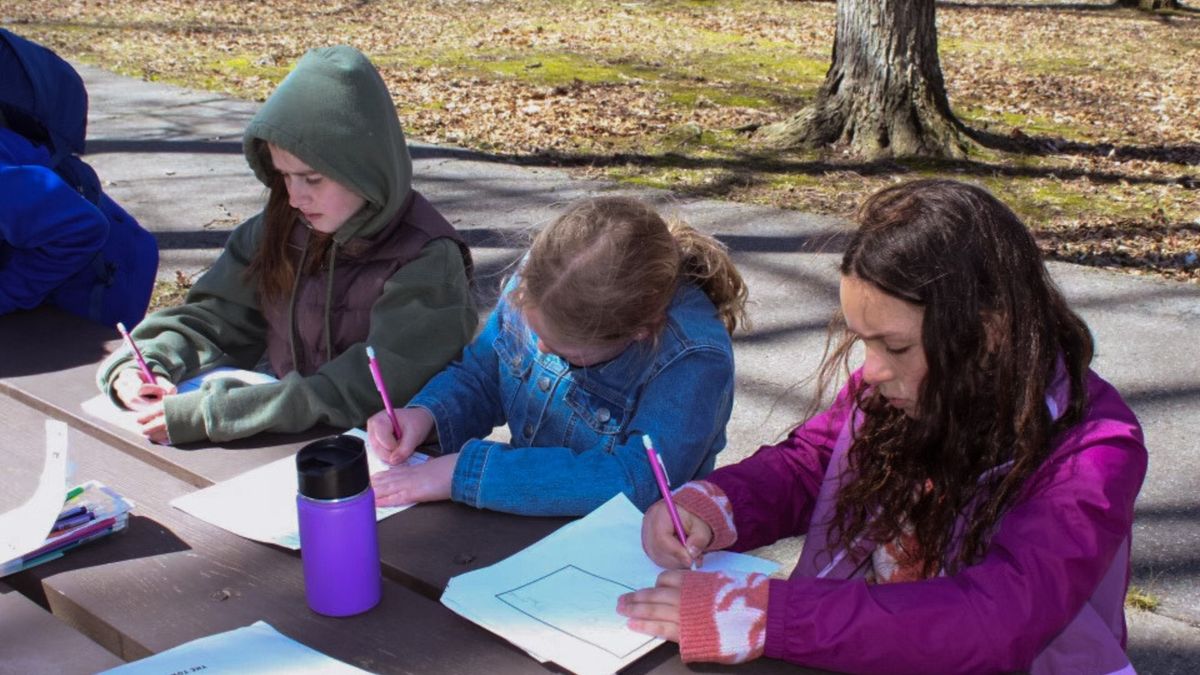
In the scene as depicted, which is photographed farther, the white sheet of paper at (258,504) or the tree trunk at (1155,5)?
the tree trunk at (1155,5)

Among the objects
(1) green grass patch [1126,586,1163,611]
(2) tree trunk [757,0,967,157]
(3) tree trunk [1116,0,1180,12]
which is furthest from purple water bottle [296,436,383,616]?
(3) tree trunk [1116,0,1180,12]

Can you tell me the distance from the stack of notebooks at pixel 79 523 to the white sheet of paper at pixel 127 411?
35 cm

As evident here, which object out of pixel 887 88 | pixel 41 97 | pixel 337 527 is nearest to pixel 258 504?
pixel 337 527

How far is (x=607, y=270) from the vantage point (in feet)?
6.85

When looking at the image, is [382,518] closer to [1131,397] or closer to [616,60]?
[1131,397]

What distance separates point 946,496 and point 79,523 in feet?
4.21

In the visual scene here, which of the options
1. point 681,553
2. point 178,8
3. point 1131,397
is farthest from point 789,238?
point 178,8

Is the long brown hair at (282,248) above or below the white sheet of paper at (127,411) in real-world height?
above

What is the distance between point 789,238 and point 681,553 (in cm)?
411

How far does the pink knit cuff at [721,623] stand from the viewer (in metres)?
1.52

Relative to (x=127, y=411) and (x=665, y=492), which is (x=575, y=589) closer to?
(x=665, y=492)

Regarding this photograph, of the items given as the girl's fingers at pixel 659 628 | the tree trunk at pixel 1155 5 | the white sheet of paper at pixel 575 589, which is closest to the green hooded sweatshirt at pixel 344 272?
the white sheet of paper at pixel 575 589

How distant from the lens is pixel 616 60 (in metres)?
10.7

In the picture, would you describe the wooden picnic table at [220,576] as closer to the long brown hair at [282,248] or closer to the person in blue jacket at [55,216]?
the long brown hair at [282,248]
